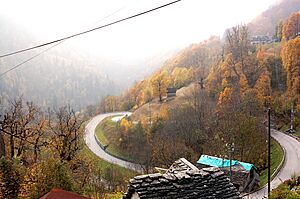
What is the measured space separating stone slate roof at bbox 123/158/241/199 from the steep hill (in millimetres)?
72839

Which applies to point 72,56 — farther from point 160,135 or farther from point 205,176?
point 205,176

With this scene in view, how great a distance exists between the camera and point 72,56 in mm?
102000

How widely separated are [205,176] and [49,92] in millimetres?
78893

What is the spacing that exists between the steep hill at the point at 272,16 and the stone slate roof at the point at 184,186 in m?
72.8

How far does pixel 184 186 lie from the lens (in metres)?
6.34

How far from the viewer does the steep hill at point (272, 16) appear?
7681 cm

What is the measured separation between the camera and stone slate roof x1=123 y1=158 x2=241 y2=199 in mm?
6168

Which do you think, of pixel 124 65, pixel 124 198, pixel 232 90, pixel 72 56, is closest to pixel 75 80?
pixel 72 56

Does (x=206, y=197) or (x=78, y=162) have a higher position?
(x=206, y=197)

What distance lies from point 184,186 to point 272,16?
8295 cm

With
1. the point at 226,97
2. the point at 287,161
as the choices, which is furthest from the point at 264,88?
the point at 287,161

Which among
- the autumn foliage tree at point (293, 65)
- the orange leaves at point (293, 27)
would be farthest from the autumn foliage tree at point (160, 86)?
the orange leaves at point (293, 27)

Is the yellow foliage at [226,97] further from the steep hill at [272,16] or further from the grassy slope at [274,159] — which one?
the steep hill at [272,16]

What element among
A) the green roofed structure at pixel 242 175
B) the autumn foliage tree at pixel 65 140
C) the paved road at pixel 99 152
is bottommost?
the paved road at pixel 99 152
